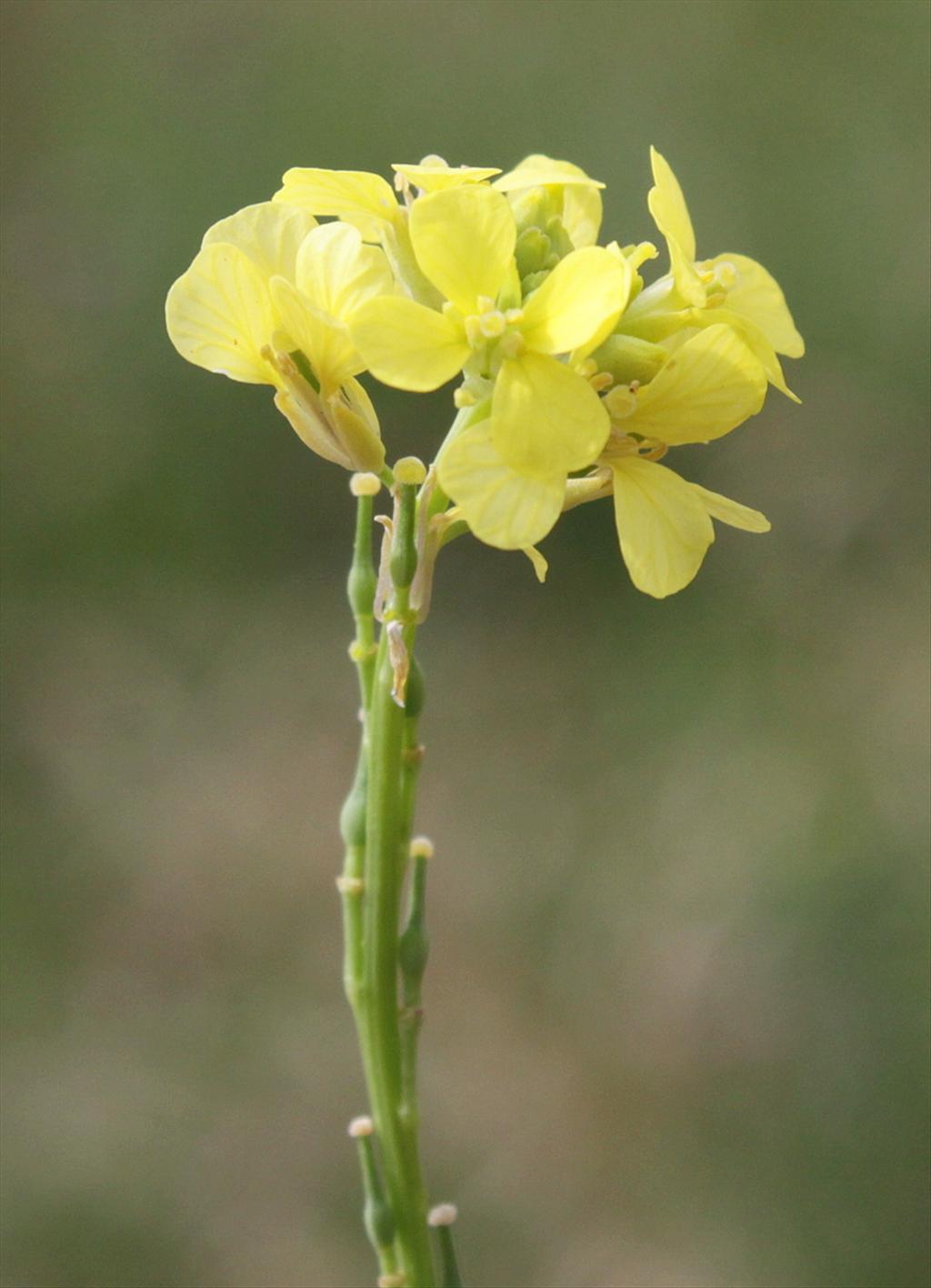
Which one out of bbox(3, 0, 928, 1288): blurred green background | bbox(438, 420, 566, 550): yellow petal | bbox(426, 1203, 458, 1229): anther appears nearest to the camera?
bbox(438, 420, 566, 550): yellow petal

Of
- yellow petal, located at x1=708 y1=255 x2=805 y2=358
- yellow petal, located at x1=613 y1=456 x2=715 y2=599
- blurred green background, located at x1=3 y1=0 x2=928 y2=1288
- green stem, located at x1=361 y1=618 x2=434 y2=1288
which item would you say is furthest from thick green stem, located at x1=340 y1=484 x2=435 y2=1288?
blurred green background, located at x1=3 y1=0 x2=928 y2=1288

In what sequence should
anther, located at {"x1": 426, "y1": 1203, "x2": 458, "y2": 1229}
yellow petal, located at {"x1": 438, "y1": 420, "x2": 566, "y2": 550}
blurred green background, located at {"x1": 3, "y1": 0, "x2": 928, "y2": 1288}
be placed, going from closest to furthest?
1. yellow petal, located at {"x1": 438, "y1": 420, "x2": 566, "y2": 550}
2. anther, located at {"x1": 426, "y1": 1203, "x2": 458, "y2": 1229}
3. blurred green background, located at {"x1": 3, "y1": 0, "x2": 928, "y2": 1288}

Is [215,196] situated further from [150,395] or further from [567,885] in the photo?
[567,885]

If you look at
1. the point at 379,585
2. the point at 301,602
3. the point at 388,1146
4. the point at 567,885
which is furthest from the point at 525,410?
the point at 301,602

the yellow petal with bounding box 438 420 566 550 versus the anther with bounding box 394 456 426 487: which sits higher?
the anther with bounding box 394 456 426 487

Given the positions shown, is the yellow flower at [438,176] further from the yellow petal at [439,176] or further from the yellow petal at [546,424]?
the yellow petal at [546,424]

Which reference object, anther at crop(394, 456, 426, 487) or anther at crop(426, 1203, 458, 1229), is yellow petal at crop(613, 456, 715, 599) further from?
anther at crop(426, 1203, 458, 1229)

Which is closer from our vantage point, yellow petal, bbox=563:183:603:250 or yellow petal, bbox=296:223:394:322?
yellow petal, bbox=296:223:394:322
